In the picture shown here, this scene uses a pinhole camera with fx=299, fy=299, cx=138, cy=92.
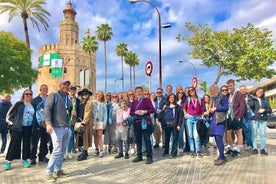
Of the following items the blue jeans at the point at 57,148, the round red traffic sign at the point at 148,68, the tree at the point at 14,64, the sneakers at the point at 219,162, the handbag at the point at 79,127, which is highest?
the tree at the point at 14,64

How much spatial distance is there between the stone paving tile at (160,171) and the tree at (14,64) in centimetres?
2361

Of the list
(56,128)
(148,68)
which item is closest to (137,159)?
(56,128)

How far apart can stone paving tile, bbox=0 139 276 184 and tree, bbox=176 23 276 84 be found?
13669 mm

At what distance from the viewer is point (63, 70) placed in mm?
75938

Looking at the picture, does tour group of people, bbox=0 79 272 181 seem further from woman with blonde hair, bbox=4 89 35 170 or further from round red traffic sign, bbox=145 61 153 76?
round red traffic sign, bbox=145 61 153 76

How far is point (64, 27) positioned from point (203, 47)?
61782 millimetres

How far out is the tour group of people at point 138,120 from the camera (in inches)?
289

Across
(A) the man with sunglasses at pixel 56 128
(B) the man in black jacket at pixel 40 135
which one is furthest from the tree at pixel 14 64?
(A) the man with sunglasses at pixel 56 128

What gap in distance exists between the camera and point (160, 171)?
6625mm

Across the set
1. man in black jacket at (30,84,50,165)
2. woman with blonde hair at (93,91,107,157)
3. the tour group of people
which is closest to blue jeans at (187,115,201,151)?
the tour group of people

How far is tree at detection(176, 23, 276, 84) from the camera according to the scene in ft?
67.8

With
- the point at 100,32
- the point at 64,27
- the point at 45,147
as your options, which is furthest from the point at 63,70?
the point at 45,147

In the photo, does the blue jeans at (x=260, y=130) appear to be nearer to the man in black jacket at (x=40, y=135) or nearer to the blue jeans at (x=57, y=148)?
the blue jeans at (x=57, y=148)

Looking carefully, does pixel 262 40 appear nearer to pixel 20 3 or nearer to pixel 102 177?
pixel 102 177
